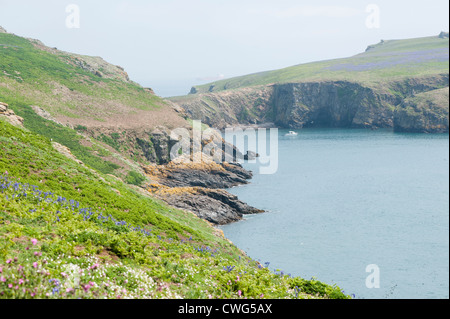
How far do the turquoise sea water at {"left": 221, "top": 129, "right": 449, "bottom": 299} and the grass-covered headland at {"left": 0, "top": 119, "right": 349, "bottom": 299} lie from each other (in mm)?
20573

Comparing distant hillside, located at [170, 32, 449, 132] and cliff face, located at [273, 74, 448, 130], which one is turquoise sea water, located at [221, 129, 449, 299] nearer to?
cliff face, located at [273, 74, 448, 130]

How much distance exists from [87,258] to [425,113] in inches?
6269

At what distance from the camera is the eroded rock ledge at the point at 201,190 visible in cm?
5378

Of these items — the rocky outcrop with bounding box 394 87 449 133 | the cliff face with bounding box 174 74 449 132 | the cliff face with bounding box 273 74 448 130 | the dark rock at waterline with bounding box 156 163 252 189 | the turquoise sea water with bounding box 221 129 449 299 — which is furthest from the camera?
the cliff face with bounding box 174 74 449 132

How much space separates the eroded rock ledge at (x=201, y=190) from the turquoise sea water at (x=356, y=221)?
6.86ft

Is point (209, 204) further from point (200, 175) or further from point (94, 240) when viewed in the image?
point (94, 240)

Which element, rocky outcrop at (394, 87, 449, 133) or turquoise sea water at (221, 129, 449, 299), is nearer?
turquoise sea water at (221, 129, 449, 299)

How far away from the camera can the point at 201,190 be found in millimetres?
59312

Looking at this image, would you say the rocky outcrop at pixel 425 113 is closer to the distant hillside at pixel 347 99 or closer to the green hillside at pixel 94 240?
the distant hillside at pixel 347 99

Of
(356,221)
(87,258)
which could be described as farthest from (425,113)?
(87,258)

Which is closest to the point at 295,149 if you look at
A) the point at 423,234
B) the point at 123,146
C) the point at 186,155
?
the point at 186,155

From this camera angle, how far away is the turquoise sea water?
40594mm

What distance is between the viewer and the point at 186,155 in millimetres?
78812

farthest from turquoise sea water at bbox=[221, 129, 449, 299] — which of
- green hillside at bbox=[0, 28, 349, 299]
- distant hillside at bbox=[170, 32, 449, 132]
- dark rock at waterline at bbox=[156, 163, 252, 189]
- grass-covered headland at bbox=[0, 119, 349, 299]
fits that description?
distant hillside at bbox=[170, 32, 449, 132]
